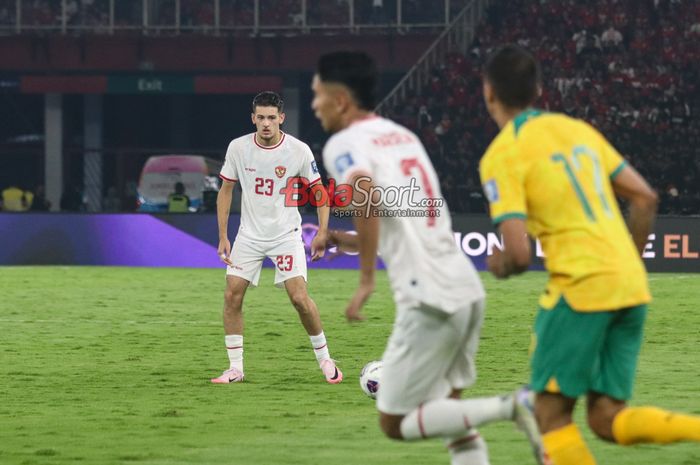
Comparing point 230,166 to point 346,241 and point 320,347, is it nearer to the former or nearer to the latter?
point 320,347

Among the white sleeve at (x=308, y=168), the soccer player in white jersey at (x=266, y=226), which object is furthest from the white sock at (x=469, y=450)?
the white sleeve at (x=308, y=168)

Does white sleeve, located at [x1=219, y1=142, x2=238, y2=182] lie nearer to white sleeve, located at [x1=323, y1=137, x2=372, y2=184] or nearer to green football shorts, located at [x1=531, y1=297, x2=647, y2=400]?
white sleeve, located at [x1=323, y1=137, x2=372, y2=184]

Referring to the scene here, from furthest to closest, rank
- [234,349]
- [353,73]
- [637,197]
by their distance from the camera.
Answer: [234,349] → [353,73] → [637,197]

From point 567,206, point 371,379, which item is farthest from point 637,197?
point 371,379

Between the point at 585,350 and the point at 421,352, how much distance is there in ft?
2.09

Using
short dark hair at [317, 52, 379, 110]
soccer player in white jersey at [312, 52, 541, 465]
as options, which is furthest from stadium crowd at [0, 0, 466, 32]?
soccer player in white jersey at [312, 52, 541, 465]

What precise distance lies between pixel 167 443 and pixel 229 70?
106 feet

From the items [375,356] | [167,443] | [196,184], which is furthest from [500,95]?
[196,184]

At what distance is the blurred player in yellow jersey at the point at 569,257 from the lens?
536 centimetres

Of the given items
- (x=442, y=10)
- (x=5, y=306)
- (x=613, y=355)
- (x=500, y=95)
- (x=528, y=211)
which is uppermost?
(x=442, y=10)

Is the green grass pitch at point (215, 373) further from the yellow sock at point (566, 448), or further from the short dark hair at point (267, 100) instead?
the short dark hair at point (267, 100)

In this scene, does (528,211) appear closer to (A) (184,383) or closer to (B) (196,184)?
(A) (184,383)

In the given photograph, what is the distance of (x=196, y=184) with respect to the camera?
117 feet

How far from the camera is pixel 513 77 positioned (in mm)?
5469
